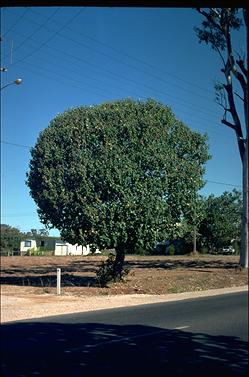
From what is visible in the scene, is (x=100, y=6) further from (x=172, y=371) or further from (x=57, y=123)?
(x=57, y=123)

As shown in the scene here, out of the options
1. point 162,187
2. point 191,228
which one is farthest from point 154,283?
point 162,187

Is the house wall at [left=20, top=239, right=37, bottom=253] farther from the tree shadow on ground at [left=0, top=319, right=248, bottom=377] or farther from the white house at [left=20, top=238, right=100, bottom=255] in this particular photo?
the tree shadow on ground at [left=0, top=319, right=248, bottom=377]

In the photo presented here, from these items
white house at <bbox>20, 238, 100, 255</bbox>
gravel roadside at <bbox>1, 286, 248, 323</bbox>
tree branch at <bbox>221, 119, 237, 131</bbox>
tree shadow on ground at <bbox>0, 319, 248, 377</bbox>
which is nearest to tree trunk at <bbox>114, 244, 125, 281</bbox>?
gravel roadside at <bbox>1, 286, 248, 323</bbox>

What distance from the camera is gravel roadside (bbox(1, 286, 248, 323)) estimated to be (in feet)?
44.7

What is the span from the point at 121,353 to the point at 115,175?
11813 millimetres

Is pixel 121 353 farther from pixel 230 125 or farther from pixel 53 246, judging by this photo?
pixel 53 246

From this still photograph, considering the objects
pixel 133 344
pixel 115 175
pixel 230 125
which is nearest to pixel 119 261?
pixel 115 175

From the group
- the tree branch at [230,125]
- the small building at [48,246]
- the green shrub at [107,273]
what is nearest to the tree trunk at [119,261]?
the green shrub at [107,273]

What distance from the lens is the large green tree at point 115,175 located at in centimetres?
1889

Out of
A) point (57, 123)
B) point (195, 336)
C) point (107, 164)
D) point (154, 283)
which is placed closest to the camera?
point (195, 336)

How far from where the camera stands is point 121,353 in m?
7.28

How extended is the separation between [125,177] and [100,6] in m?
16.1

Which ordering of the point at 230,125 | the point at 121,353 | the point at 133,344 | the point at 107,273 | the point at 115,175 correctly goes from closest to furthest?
the point at 121,353 → the point at 133,344 → the point at 115,175 → the point at 107,273 → the point at 230,125

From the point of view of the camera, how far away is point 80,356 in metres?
7.12
